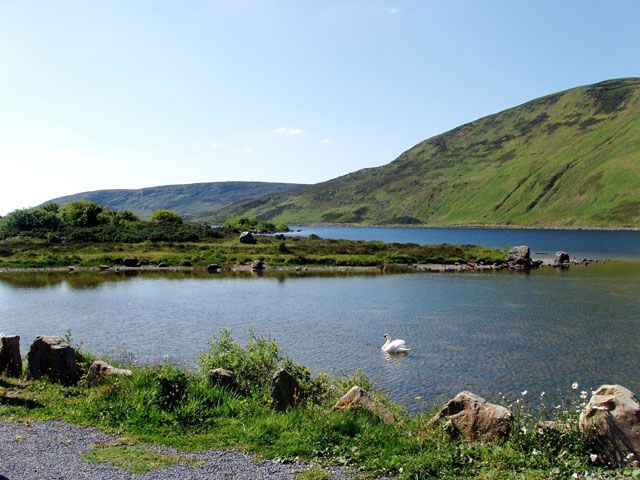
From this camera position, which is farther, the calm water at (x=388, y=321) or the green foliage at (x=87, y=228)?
the green foliage at (x=87, y=228)

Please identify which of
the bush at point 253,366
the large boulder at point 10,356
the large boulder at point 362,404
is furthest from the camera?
the large boulder at point 10,356

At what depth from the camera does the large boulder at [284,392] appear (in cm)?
1717

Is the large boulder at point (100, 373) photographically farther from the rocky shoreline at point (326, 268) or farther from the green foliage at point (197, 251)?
the green foliage at point (197, 251)

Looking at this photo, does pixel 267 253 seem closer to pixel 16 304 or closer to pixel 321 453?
pixel 16 304

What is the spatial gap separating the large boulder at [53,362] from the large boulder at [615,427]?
17.4 meters

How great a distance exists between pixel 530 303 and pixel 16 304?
5167cm

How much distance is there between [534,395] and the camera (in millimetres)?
25562

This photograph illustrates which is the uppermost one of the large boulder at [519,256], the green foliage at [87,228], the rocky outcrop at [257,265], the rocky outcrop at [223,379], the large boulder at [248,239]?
the green foliage at [87,228]

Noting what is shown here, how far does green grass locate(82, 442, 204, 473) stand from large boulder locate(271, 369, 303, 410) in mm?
4292

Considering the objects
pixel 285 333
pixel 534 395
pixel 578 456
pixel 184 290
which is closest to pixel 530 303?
pixel 285 333

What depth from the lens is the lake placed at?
1173 inches

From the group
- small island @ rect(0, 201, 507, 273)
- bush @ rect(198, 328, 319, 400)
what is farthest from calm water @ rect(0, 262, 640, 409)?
small island @ rect(0, 201, 507, 273)

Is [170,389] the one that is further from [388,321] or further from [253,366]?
[388,321]

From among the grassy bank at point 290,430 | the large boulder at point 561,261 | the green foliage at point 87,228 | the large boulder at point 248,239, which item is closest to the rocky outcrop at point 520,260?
the large boulder at point 561,261
